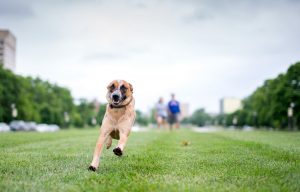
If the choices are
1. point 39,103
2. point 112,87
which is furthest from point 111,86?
point 39,103

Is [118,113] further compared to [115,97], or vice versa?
[118,113]

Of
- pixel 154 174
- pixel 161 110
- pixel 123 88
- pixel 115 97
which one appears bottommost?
pixel 154 174

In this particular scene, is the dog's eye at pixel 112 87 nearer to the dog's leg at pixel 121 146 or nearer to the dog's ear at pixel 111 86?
the dog's ear at pixel 111 86

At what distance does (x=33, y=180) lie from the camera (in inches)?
258

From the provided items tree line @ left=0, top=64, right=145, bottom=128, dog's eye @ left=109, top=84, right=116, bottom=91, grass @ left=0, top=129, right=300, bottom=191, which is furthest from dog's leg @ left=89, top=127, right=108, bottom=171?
tree line @ left=0, top=64, right=145, bottom=128

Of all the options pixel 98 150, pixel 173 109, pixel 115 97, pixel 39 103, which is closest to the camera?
pixel 98 150

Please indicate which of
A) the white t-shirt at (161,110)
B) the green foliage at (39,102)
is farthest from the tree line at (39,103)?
the white t-shirt at (161,110)

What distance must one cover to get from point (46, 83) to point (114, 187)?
108 meters

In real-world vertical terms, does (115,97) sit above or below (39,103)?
below

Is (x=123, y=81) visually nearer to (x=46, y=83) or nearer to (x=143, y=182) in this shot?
(x=143, y=182)

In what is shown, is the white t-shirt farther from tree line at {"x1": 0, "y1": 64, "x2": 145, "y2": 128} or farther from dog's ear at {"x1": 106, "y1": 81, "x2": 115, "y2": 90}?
tree line at {"x1": 0, "y1": 64, "x2": 145, "y2": 128}

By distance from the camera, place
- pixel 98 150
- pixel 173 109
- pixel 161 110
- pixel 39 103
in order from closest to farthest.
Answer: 1. pixel 98 150
2. pixel 173 109
3. pixel 161 110
4. pixel 39 103

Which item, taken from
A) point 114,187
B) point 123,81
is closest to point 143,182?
point 114,187

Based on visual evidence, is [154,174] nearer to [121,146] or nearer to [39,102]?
[121,146]
